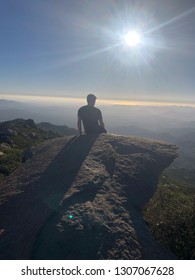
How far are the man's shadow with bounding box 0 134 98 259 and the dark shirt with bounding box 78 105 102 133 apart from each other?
4.44 meters

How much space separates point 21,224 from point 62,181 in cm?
262

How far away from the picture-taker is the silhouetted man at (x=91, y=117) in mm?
17508

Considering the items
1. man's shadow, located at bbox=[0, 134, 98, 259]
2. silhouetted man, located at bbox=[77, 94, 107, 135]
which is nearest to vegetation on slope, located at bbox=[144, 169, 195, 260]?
man's shadow, located at bbox=[0, 134, 98, 259]

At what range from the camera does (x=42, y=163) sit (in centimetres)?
1358

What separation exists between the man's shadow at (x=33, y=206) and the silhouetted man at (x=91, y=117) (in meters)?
4.44

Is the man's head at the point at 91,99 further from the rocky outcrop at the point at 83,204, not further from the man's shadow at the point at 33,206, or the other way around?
the man's shadow at the point at 33,206

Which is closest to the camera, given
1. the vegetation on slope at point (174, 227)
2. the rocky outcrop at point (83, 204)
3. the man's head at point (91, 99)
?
the rocky outcrop at point (83, 204)

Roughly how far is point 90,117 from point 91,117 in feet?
0.21

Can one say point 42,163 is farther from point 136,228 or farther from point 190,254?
point 190,254

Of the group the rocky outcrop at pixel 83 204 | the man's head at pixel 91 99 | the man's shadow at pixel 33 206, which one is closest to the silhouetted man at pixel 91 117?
the man's head at pixel 91 99

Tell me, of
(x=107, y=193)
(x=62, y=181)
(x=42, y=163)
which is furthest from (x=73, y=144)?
(x=107, y=193)

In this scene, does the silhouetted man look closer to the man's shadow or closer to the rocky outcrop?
the rocky outcrop

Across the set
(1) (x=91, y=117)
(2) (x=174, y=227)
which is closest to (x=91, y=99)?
(1) (x=91, y=117)

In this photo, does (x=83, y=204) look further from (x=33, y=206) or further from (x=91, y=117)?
(x=91, y=117)
